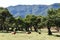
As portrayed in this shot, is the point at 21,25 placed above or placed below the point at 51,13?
below

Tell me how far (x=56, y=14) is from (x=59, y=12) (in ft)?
7.34

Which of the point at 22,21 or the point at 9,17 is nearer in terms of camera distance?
the point at 9,17

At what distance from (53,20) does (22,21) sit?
3491 centimetres

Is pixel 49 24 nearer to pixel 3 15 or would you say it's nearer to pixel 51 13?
pixel 51 13

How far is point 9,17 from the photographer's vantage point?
8219cm

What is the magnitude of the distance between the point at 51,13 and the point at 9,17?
27.8m

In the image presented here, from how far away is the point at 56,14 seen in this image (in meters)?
56.8

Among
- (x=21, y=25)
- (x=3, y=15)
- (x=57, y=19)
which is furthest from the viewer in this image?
(x=21, y=25)

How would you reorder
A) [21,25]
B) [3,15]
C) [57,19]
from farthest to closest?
[21,25] < [3,15] < [57,19]

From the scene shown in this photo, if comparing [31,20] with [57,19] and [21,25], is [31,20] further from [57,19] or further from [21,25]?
[57,19]

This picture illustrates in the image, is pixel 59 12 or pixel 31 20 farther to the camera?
pixel 31 20

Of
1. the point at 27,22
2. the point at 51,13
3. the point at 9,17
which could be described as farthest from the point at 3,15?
the point at 51,13

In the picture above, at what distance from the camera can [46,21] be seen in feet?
188

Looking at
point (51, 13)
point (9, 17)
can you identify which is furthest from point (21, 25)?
point (51, 13)
